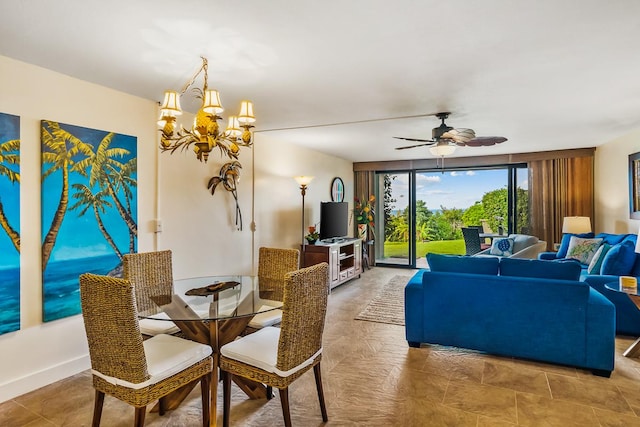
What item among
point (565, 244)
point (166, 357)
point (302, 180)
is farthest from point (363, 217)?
point (166, 357)

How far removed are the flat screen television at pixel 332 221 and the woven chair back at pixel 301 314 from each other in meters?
3.61

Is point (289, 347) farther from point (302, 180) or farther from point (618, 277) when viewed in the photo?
point (618, 277)

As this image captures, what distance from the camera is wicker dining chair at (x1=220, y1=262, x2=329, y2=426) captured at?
1966mm

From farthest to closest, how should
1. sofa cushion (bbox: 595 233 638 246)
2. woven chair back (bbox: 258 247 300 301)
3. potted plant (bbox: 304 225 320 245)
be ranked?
potted plant (bbox: 304 225 320 245) → sofa cushion (bbox: 595 233 638 246) → woven chair back (bbox: 258 247 300 301)

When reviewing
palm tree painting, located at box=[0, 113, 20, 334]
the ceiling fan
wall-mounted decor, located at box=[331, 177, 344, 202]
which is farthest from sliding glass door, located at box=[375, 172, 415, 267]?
palm tree painting, located at box=[0, 113, 20, 334]

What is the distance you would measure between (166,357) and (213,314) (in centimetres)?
33

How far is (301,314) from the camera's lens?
6.59 ft

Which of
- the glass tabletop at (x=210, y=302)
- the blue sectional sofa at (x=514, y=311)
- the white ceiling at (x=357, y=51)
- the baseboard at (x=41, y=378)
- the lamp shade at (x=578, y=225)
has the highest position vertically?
the white ceiling at (x=357, y=51)

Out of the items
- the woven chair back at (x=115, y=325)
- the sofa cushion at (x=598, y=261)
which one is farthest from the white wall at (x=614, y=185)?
the woven chair back at (x=115, y=325)

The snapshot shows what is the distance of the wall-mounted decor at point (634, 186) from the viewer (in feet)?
15.6

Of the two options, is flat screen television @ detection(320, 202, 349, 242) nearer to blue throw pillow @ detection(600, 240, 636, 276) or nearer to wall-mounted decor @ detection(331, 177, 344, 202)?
wall-mounted decor @ detection(331, 177, 344, 202)

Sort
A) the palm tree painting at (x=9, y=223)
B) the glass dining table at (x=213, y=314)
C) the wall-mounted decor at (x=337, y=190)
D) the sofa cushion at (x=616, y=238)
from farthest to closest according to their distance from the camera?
the wall-mounted decor at (x=337, y=190) < the sofa cushion at (x=616, y=238) < the palm tree painting at (x=9, y=223) < the glass dining table at (x=213, y=314)

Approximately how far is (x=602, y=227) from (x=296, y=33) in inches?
246

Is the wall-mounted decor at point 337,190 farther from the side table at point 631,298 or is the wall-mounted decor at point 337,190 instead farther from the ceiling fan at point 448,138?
the side table at point 631,298
